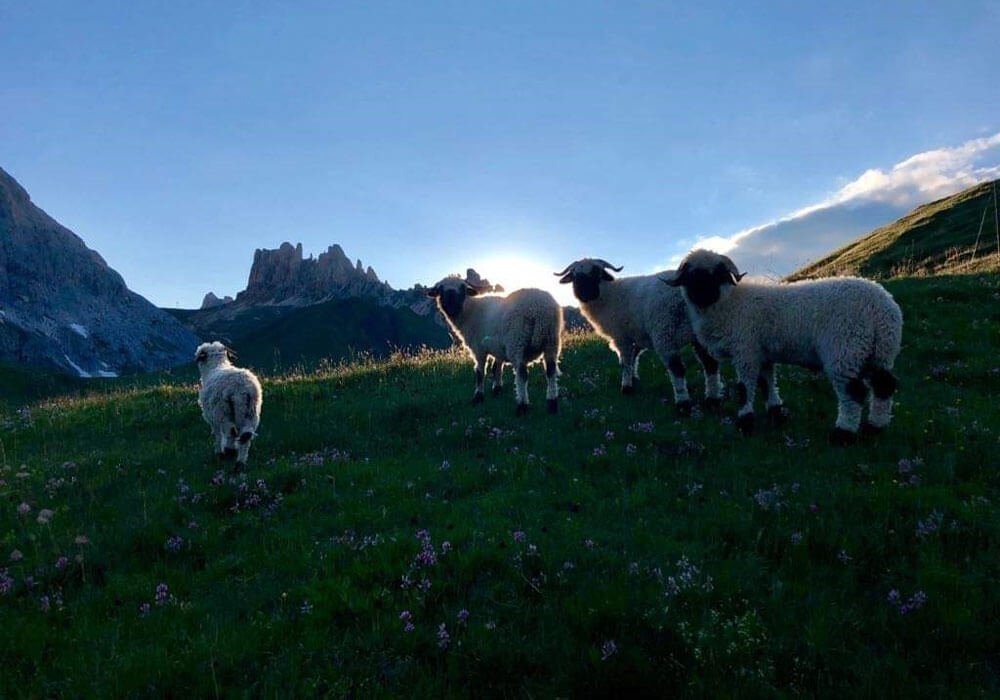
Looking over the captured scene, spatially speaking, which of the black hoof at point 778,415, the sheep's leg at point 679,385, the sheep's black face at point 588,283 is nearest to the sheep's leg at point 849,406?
the black hoof at point 778,415

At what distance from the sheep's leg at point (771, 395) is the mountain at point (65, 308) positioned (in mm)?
175706

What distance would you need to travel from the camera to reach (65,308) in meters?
170

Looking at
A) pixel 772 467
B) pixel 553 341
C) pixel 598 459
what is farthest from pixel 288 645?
pixel 553 341

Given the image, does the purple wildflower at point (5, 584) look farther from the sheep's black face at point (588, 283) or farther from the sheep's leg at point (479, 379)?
the sheep's black face at point (588, 283)

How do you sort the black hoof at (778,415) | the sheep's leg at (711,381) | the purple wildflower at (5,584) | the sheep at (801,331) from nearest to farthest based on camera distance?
1. the purple wildflower at (5,584)
2. the sheep at (801,331)
3. the black hoof at (778,415)
4. the sheep's leg at (711,381)

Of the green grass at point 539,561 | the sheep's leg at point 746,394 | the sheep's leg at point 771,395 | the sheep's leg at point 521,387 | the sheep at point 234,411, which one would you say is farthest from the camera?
the sheep's leg at point 521,387

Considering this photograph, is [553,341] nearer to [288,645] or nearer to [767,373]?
[767,373]

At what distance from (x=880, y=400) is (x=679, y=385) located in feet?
12.1

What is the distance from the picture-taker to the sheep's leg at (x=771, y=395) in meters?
10.8

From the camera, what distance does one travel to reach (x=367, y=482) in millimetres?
9500

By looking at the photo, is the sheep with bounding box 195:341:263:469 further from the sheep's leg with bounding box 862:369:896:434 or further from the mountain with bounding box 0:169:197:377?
the mountain with bounding box 0:169:197:377

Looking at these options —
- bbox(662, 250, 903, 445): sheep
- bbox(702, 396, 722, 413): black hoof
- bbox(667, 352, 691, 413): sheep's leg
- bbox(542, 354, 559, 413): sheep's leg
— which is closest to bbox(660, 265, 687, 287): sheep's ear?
bbox(662, 250, 903, 445): sheep

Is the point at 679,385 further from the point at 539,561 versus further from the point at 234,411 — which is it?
the point at 234,411

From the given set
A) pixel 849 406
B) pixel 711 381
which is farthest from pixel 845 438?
pixel 711 381
